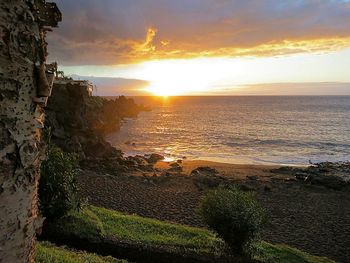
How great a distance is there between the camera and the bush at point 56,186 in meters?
12.6

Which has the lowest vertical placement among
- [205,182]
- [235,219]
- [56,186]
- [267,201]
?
[267,201]

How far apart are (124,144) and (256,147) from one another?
2271 centimetres

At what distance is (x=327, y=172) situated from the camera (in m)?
39.3

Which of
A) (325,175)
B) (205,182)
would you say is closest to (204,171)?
(205,182)

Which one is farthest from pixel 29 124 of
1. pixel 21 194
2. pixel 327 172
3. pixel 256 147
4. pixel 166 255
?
pixel 256 147

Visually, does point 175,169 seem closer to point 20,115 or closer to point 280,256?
point 280,256

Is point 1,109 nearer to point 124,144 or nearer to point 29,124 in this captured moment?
point 29,124

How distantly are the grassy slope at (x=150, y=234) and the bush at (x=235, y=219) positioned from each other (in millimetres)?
787

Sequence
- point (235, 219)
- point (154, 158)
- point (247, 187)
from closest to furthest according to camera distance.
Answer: point (235, 219) < point (247, 187) < point (154, 158)

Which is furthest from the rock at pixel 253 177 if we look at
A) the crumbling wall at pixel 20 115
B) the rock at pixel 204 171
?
the crumbling wall at pixel 20 115

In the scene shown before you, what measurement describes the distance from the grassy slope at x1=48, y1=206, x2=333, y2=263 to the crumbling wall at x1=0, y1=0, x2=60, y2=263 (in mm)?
10717

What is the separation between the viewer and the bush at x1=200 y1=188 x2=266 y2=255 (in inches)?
482

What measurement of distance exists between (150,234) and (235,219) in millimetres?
3664

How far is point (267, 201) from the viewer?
28594mm
